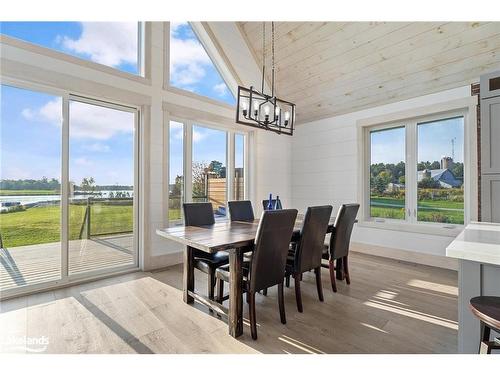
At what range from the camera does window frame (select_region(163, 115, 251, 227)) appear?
3920mm

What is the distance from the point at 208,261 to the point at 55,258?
1.98 m

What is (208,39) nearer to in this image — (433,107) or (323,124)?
(323,124)

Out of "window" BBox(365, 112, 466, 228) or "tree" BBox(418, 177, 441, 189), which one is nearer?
"window" BBox(365, 112, 466, 228)

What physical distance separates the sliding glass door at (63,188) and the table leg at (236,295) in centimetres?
220

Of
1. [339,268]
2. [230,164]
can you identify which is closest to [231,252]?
[339,268]

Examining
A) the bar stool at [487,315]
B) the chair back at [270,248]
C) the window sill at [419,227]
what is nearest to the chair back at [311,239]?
the chair back at [270,248]

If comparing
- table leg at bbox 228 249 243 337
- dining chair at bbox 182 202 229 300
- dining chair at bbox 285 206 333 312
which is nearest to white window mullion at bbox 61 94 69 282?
dining chair at bbox 182 202 229 300

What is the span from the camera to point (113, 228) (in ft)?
11.7

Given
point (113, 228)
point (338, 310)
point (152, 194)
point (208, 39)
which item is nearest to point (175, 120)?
point (152, 194)

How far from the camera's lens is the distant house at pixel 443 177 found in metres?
3.85

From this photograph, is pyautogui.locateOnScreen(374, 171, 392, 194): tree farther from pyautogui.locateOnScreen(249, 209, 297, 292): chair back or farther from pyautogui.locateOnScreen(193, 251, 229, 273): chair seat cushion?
pyautogui.locateOnScreen(193, 251, 229, 273): chair seat cushion

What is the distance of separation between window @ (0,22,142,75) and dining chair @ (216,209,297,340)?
3.09m
